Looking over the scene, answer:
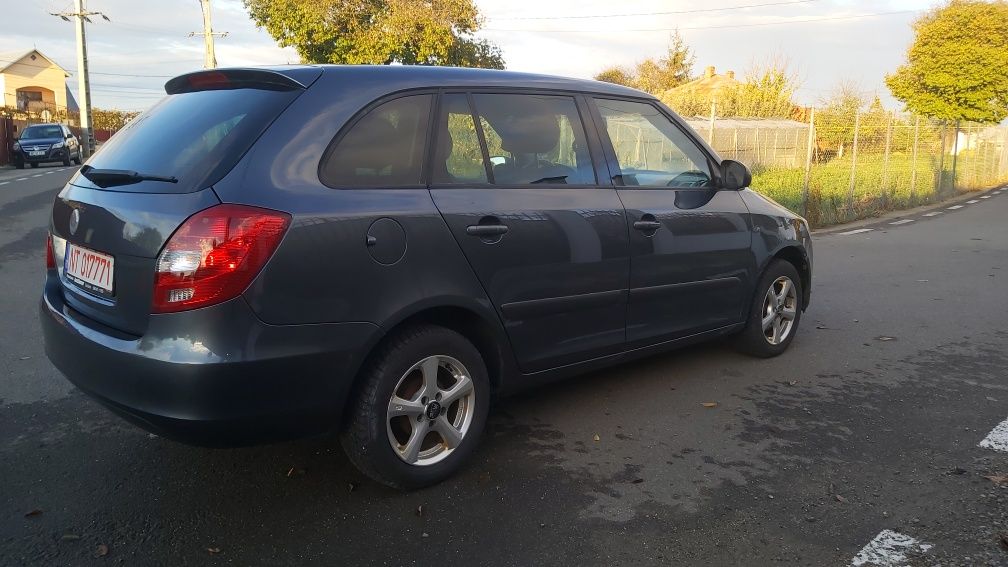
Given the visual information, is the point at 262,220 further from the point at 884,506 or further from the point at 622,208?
the point at 884,506

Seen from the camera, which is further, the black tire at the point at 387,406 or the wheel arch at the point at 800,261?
the wheel arch at the point at 800,261

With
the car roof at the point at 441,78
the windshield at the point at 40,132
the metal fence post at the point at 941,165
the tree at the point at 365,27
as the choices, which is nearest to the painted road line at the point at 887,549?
the car roof at the point at 441,78

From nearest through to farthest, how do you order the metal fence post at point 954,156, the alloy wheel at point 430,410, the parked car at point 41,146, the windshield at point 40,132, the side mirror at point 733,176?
the alloy wheel at point 430,410 < the side mirror at point 733,176 < the metal fence post at point 954,156 < the parked car at point 41,146 < the windshield at point 40,132

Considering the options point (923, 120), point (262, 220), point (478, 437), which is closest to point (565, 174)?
point (478, 437)

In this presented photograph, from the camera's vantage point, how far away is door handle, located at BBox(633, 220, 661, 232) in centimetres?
406

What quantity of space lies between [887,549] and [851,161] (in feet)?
45.2

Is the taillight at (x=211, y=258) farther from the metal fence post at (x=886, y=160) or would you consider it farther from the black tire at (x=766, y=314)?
the metal fence post at (x=886, y=160)

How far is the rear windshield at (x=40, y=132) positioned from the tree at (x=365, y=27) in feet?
37.4

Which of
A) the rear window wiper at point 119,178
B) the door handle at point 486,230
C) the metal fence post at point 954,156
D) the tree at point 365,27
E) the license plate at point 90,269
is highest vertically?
the tree at point 365,27

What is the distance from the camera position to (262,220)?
2.72 meters

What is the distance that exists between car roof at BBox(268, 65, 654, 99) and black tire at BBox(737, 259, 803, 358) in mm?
1660

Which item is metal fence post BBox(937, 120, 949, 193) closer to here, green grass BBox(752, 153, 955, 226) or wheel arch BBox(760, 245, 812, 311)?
green grass BBox(752, 153, 955, 226)

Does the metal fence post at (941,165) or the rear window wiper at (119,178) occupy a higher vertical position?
the metal fence post at (941,165)

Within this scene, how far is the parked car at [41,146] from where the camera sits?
93.6ft
